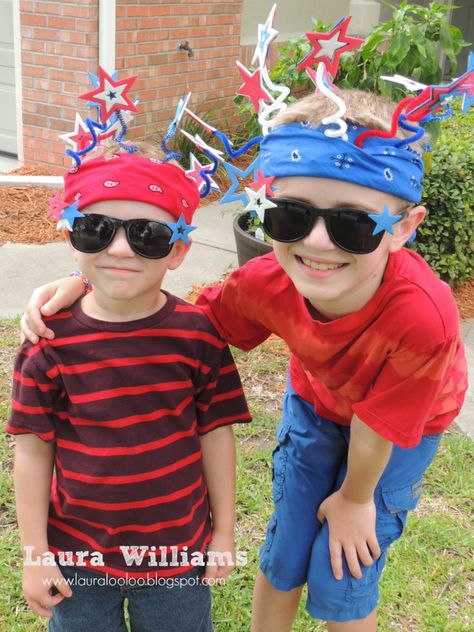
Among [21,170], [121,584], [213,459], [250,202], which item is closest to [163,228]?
[250,202]

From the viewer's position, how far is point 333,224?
1618 millimetres

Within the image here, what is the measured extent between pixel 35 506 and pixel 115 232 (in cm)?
69

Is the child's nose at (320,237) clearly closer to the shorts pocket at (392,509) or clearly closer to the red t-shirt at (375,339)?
the red t-shirt at (375,339)

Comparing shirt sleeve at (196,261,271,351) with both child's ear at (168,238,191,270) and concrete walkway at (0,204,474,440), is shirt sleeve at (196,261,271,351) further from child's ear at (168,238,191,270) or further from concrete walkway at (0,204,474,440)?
concrete walkway at (0,204,474,440)

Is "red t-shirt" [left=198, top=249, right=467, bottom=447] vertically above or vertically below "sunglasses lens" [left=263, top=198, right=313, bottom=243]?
below

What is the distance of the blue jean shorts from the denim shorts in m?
0.33

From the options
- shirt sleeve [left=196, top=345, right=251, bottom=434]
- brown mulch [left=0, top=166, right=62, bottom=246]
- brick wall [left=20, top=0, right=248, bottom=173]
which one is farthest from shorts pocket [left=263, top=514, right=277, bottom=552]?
brick wall [left=20, top=0, right=248, bottom=173]

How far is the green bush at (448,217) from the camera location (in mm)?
4996

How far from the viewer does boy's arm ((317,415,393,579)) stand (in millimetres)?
1817

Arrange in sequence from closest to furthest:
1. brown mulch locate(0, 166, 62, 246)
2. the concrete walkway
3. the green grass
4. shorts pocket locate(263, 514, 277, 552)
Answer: shorts pocket locate(263, 514, 277, 552) < the green grass < the concrete walkway < brown mulch locate(0, 166, 62, 246)

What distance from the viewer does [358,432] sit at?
1.82 metres

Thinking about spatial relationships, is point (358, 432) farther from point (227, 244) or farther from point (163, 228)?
point (227, 244)

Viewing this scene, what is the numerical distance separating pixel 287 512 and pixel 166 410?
0.57 metres

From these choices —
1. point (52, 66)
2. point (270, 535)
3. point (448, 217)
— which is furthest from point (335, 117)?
point (52, 66)
